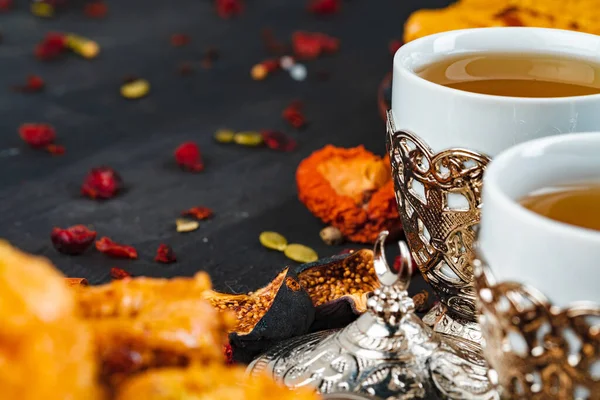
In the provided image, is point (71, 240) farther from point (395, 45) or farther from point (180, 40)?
point (180, 40)

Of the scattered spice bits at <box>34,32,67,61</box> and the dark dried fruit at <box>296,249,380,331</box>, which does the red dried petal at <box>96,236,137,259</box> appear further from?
the scattered spice bits at <box>34,32,67,61</box>

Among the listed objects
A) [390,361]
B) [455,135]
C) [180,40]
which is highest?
[455,135]

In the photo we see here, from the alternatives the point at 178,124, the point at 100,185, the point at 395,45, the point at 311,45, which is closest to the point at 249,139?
the point at 178,124

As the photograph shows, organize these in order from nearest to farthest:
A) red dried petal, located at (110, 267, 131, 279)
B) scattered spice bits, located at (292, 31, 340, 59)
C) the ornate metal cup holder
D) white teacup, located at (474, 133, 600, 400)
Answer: white teacup, located at (474, 133, 600, 400), the ornate metal cup holder, red dried petal, located at (110, 267, 131, 279), scattered spice bits, located at (292, 31, 340, 59)

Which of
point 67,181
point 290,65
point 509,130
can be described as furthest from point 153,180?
point 509,130

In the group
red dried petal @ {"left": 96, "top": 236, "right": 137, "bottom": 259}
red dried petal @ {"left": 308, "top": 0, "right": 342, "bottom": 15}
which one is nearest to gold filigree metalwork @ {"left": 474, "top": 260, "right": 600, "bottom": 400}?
red dried petal @ {"left": 96, "top": 236, "right": 137, "bottom": 259}

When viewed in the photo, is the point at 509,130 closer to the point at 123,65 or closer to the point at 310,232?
the point at 310,232

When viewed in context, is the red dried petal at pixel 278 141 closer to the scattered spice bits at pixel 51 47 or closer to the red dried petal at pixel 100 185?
the red dried petal at pixel 100 185

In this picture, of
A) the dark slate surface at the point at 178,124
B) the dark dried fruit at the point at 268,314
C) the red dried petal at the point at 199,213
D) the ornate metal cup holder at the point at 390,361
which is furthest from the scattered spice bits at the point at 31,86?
the ornate metal cup holder at the point at 390,361
